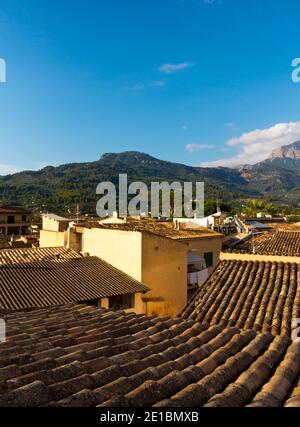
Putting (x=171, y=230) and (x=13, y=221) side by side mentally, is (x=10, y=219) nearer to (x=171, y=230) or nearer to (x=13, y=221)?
(x=13, y=221)

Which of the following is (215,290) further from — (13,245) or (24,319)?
(13,245)

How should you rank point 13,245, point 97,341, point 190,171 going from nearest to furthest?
point 97,341 → point 13,245 → point 190,171

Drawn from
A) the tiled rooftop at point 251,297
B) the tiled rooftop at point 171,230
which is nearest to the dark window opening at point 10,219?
the tiled rooftop at point 171,230

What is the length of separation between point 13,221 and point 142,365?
61.6 m

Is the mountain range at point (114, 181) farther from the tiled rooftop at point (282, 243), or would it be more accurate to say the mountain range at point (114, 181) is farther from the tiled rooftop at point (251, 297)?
the tiled rooftop at point (251, 297)

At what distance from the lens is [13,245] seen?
32.4 meters

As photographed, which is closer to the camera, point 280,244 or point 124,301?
point 124,301

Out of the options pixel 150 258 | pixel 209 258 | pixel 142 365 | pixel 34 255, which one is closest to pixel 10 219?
pixel 209 258

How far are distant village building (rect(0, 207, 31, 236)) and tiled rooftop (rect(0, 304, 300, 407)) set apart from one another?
58.3 meters

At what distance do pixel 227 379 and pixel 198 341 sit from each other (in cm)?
109

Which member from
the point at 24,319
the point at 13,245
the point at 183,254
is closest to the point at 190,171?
the point at 13,245

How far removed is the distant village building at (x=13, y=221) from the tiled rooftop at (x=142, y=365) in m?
58.3

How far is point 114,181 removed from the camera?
123 meters

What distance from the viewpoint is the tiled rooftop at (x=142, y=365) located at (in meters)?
2.83
